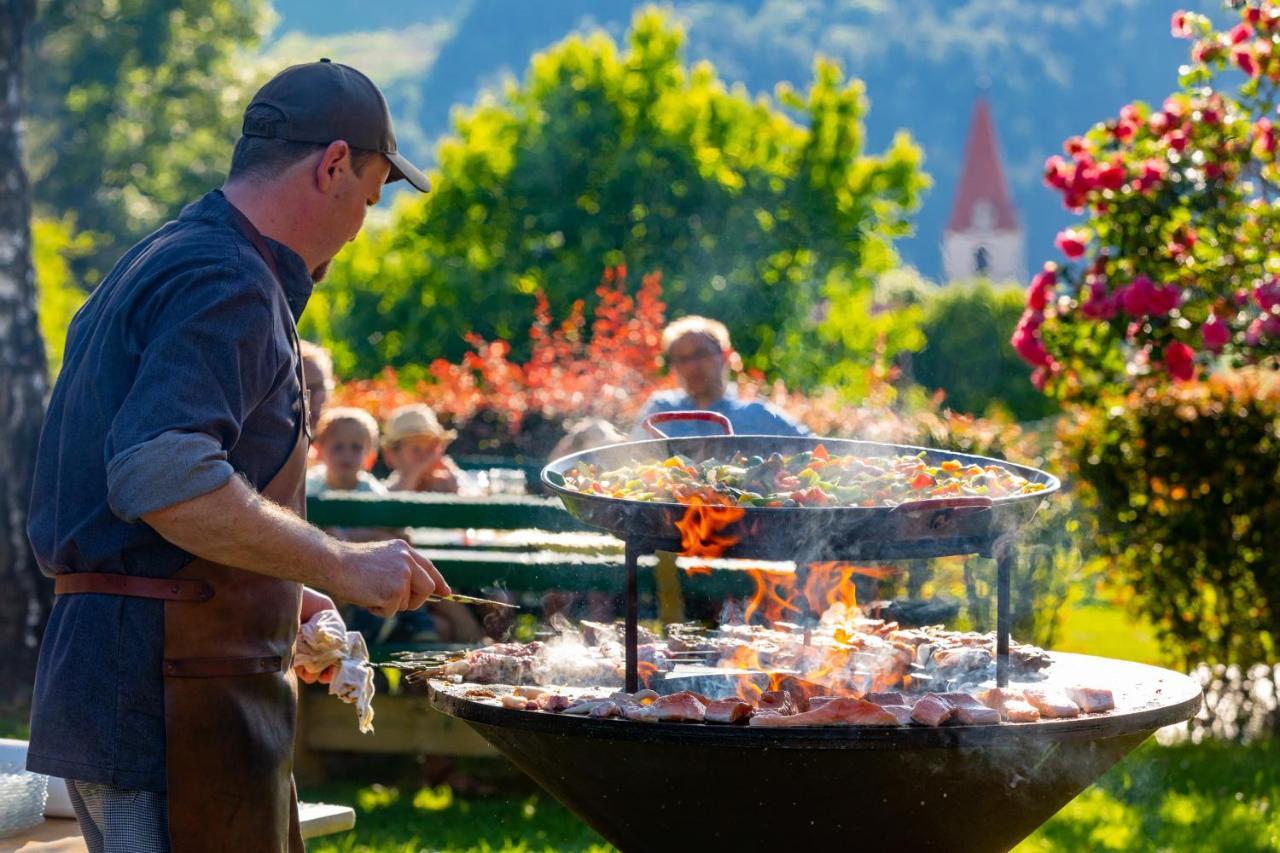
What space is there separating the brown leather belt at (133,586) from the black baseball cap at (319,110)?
2.61ft

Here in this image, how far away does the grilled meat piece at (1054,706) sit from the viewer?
3.22m

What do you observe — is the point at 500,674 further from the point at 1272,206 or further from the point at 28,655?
the point at 28,655

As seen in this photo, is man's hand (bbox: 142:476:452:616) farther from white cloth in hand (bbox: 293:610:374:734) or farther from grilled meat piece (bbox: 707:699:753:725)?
grilled meat piece (bbox: 707:699:753:725)

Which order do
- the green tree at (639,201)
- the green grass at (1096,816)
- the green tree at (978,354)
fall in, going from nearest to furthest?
1. the green grass at (1096,816)
2. the green tree at (639,201)
3. the green tree at (978,354)

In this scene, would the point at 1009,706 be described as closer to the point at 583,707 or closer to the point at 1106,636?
the point at 583,707

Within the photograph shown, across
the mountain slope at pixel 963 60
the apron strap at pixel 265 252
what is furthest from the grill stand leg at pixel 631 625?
the mountain slope at pixel 963 60

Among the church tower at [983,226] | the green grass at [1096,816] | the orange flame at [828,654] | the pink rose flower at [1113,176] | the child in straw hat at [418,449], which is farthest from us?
the church tower at [983,226]

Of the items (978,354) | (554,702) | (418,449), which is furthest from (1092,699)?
(978,354)

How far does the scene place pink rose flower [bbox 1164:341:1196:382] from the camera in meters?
6.79

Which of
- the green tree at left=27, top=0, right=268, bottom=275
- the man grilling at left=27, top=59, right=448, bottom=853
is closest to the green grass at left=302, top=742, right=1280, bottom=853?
the man grilling at left=27, top=59, right=448, bottom=853

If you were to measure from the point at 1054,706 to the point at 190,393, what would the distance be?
183cm

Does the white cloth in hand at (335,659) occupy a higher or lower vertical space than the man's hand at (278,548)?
lower

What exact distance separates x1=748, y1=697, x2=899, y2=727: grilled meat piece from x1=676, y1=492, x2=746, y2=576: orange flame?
0.37 metres

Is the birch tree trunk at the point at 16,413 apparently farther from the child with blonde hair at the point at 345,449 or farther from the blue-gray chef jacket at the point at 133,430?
the blue-gray chef jacket at the point at 133,430
